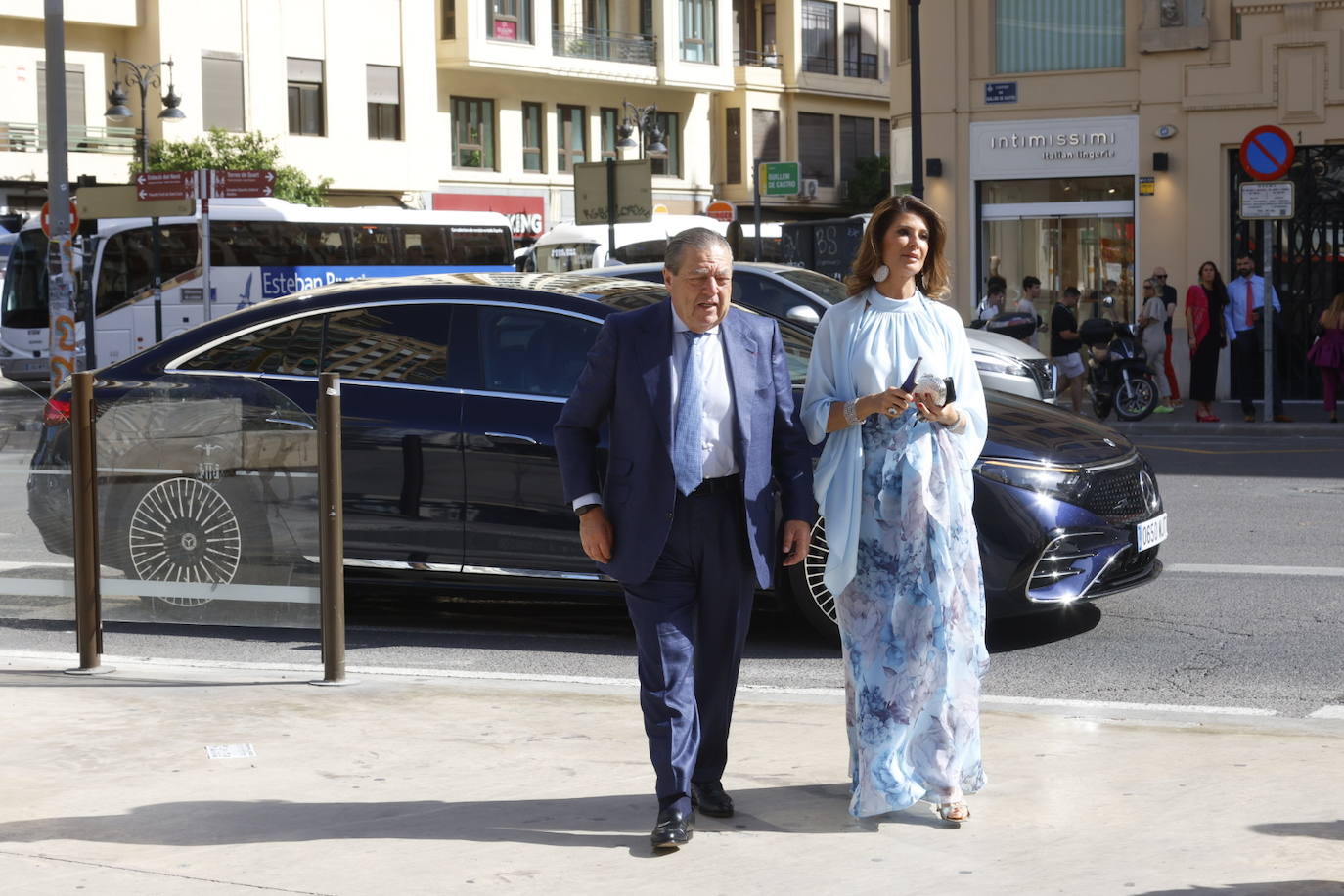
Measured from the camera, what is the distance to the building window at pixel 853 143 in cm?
6356

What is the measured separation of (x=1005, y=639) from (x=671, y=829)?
148 inches

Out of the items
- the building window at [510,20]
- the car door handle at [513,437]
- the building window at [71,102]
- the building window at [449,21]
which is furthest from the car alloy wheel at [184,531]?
the building window at [510,20]

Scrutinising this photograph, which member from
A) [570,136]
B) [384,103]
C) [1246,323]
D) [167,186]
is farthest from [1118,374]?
[570,136]

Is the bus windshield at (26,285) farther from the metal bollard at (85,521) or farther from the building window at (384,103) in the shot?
the metal bollard at (85,521)

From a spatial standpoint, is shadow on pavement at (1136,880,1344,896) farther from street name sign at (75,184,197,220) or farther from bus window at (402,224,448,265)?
bus window at (402,224,448,265)

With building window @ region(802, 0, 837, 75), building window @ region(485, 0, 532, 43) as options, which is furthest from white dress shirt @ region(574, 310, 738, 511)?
building window @ region(802, 0, 837, 75)

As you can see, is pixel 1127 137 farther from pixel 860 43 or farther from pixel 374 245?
pixel 860 43

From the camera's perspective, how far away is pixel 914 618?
520cm

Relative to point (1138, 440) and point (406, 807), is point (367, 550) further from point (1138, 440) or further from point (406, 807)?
point (1138, 440)

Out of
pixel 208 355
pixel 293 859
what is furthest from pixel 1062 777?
pixel 208 355

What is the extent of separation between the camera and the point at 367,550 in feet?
27.6

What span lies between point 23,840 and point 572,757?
1.69 metres

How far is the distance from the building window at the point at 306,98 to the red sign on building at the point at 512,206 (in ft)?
13.8

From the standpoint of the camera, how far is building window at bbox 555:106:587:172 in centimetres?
5556
